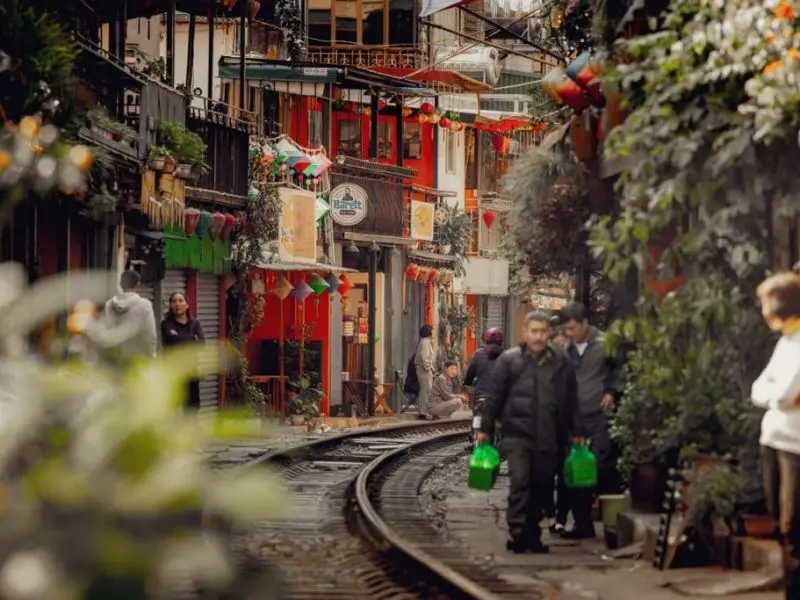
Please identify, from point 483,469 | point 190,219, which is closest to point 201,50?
point 190,219

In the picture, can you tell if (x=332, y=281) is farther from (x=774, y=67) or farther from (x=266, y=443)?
(x=774, y=67)

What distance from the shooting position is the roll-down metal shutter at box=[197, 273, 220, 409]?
3309cm

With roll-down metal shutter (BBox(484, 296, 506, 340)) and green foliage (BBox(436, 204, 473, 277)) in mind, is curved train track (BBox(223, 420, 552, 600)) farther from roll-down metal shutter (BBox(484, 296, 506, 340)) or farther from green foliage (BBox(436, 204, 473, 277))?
roll-down metal shutter (BBox(484, 296, 506, 340))

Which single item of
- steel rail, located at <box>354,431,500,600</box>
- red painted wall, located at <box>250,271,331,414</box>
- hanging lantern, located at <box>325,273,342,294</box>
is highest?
hanging lantern, located at <box>325,273,342,294</box>

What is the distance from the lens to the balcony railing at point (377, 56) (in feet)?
161

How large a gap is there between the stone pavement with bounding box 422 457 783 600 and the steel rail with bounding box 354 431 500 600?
19.1 inches

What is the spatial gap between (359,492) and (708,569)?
6791mm

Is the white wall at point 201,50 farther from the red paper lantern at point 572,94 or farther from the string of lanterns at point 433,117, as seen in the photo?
the red paper lantern at point 572,94

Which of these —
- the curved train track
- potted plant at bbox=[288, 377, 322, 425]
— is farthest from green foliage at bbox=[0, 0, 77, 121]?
potted plant at bbox=[288, 377, 322, 425]

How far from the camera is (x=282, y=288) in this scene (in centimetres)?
3688

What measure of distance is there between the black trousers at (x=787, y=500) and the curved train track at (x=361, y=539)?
5.50 feet

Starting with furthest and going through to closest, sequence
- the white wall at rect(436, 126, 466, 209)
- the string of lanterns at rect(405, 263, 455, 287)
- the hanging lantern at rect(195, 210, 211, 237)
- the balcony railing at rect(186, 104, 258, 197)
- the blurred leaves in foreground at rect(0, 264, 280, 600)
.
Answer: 1. the white wall at rect(436, 126, 466, 209)
2. the string of lanterns at rect(405, 263, 455, 287)
3. the balcony railing at rect(186, 104, 258, 197)
4. the hanging lantern at rect(195, 210, 211, 237)
5. the blurred leaves in foreground at rect(0, 264, 280, 600)

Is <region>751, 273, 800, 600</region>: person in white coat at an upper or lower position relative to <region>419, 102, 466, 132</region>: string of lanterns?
lower

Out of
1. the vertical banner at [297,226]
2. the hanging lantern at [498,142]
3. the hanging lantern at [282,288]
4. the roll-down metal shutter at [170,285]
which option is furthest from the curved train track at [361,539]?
the hanging lantern at [498,142]
